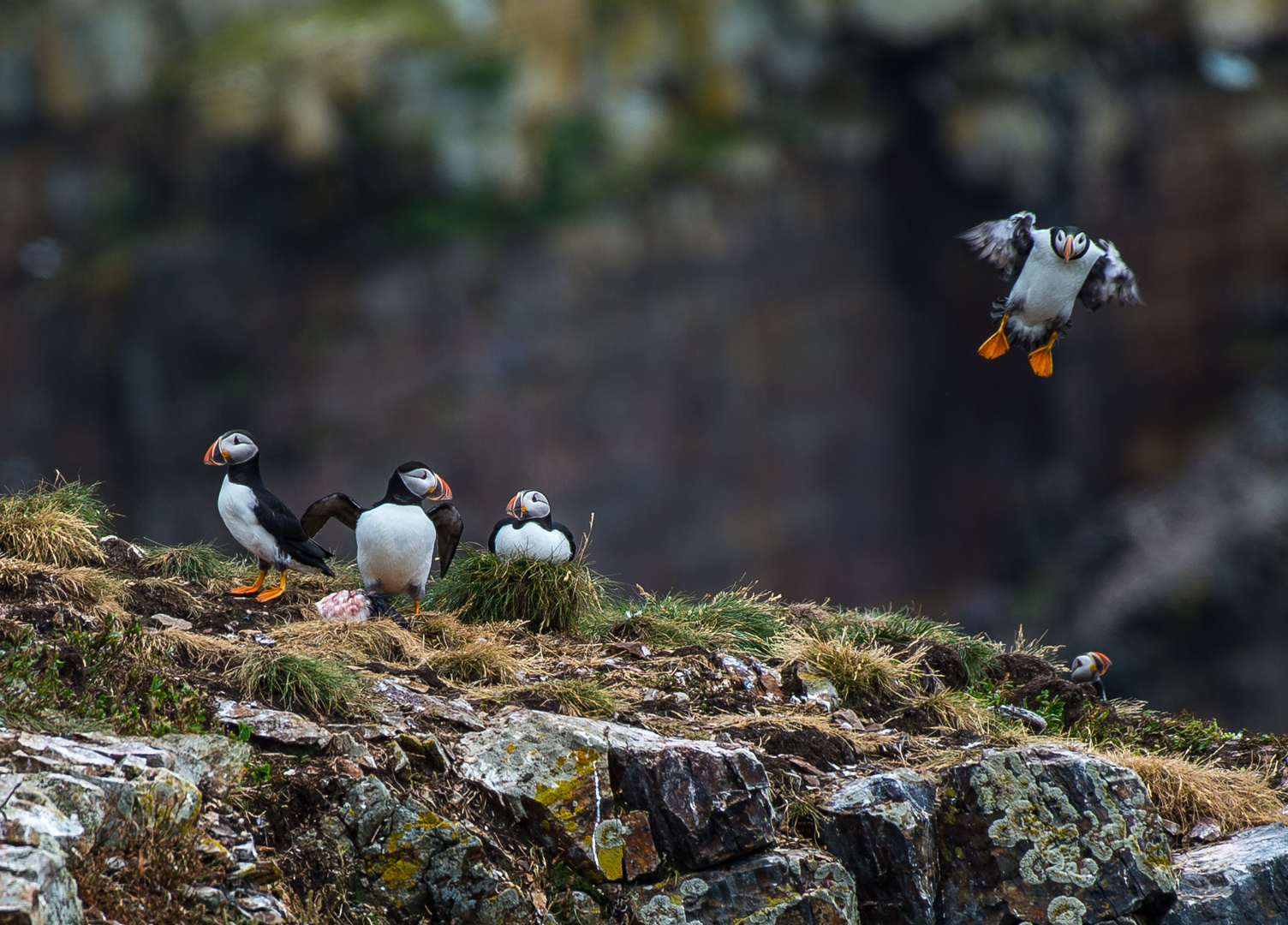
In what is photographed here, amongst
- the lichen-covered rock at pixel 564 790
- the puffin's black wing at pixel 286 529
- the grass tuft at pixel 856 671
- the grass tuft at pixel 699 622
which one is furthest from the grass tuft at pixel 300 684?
the grass tuft at pixel 856 671

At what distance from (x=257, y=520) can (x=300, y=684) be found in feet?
5.81

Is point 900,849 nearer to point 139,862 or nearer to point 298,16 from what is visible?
point 139,862

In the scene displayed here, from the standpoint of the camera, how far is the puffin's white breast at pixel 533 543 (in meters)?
7.29

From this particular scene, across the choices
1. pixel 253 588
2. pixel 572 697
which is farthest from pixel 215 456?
pixel 572 697

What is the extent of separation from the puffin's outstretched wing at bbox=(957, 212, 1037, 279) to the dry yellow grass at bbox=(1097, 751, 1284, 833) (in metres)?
2.75

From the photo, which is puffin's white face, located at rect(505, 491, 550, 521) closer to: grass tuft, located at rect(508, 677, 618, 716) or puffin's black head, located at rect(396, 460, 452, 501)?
puffin's black head, located at rect(396, 460, 452, 501)

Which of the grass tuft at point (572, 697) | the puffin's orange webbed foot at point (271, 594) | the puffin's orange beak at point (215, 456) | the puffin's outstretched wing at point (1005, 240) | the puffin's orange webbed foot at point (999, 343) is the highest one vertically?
the puffin's outstretched wing at point (1005, 240)

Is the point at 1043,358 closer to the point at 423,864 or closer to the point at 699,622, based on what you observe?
the point at 699,622

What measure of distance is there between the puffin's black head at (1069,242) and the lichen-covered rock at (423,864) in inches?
173

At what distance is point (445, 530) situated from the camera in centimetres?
759

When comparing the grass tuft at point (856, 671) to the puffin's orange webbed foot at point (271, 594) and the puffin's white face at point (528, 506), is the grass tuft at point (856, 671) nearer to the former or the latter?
the puffin's white face at point (528, 506)

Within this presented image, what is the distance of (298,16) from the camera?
78.0ft

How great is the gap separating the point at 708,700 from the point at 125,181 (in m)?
20.7

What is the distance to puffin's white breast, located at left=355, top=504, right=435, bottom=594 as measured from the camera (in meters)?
6.83
